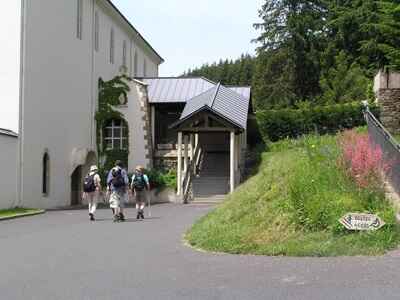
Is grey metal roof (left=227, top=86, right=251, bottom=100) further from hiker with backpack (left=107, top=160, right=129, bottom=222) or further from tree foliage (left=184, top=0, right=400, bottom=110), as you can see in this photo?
hiker with backpack (left=107, top=160, right=129, bottom=222)

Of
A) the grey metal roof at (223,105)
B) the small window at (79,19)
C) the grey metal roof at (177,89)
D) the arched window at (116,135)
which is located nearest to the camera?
the grey metal roof at (223,105)

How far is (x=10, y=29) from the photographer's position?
26.2 meters

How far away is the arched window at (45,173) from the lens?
93.7 ft

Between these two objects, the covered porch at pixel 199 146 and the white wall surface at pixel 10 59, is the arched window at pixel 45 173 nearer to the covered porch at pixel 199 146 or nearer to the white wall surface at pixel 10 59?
the white wall surface at pixel 10 59

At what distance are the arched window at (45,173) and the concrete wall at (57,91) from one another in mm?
228

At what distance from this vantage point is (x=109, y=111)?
35.9m

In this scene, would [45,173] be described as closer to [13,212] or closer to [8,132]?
[8,132]

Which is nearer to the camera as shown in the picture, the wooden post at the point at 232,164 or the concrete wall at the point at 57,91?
the concrete wall at the point at 57,91

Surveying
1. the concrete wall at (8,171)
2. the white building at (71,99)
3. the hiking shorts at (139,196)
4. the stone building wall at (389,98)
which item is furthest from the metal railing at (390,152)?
the concrete wall at (8,171)

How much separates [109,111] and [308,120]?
11098 mm

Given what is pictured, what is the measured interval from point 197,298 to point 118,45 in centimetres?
3430

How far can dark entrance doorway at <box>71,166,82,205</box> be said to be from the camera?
33.5 metres

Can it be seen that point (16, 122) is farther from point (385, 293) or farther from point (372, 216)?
point (385, 293)

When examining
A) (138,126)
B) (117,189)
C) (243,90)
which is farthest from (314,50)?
(117,189)
